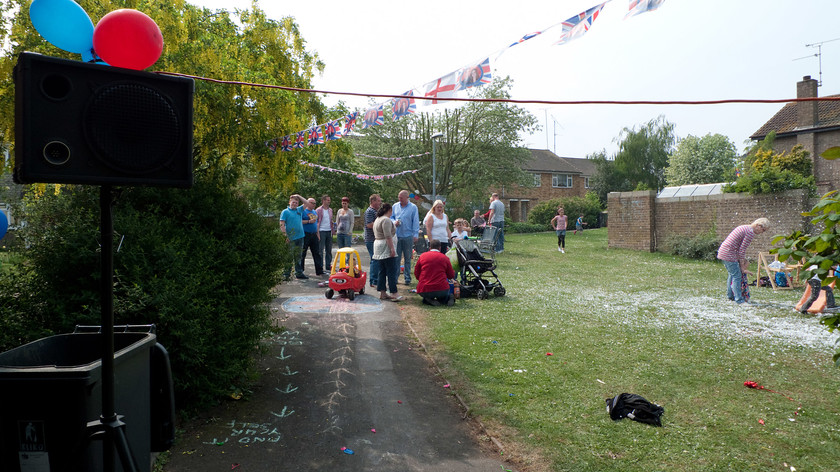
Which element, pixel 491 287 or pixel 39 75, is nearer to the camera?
pixel 39 75

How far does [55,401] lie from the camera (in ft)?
7.07

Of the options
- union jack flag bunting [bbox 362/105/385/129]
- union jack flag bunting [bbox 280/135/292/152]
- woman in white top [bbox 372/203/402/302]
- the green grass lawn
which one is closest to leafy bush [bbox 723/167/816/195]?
the green grass lawn

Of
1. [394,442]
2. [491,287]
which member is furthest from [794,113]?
[394,442]

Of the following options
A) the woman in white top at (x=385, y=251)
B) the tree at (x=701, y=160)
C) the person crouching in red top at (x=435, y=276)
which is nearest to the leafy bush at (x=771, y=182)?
the person crouching in red top at (x=435, y=276)

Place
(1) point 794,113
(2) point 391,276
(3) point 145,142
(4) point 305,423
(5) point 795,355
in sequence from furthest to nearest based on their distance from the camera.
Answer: (1) point 794,113 < (2) point 391,276 < (5) point 795,355 < (4) point 305,423 < (3) point 145,142

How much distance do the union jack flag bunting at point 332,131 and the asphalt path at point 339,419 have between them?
12.1 feet

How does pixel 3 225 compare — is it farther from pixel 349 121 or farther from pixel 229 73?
pixel 349 121

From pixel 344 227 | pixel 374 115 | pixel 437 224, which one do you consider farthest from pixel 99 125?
pixel 344 227

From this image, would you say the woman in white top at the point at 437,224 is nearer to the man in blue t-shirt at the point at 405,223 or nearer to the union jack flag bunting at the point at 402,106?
the man in blue t-shirt at the point at 405,223

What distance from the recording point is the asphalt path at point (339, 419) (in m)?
3.63

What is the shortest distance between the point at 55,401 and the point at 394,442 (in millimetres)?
2393

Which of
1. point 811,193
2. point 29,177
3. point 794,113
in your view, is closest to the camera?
point 29,177

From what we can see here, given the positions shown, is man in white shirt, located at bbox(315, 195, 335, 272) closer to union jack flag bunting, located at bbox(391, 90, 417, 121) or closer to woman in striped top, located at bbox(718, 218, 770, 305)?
union jack flag bunting, located at bbox(391, 90, 417, 121)

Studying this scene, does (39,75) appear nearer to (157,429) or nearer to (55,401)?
(55,401)
